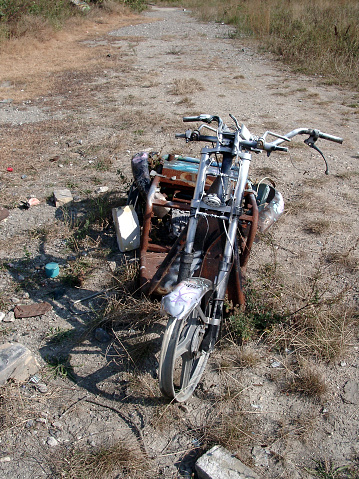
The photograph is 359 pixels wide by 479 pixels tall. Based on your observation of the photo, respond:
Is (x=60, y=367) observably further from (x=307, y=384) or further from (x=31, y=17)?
(x=31, y=17)

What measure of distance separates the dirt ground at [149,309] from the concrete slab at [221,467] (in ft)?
0.30

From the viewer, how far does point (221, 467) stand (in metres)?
2.08

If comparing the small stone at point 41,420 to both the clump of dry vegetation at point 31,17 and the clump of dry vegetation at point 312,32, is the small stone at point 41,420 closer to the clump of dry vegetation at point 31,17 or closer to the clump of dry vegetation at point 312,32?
the clump of dry vegetation at point 312,32

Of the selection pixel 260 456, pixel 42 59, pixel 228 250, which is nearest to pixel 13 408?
pixel 260 456

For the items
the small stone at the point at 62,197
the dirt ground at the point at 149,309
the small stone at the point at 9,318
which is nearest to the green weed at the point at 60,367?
the dirt ground at the point at 149,309

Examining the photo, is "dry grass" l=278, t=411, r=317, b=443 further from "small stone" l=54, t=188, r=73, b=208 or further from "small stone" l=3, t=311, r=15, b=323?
"small stone" l=54, t=188, r=73, b=208

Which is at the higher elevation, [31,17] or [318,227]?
[31,17]

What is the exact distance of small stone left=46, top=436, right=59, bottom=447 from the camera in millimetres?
2258

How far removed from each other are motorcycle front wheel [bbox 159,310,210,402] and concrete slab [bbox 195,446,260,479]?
339 millimetres

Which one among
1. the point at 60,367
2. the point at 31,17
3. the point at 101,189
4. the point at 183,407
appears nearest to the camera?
the point at 183,407

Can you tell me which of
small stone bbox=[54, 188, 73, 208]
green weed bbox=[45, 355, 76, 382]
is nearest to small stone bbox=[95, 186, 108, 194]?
small stone bbox=[54, 188, 73, 208]

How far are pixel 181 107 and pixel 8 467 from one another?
6701 millimetres

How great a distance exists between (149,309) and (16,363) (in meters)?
0.91

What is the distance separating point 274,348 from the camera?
2.92 meters
